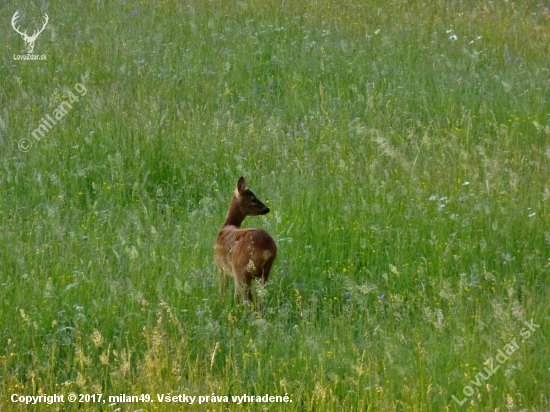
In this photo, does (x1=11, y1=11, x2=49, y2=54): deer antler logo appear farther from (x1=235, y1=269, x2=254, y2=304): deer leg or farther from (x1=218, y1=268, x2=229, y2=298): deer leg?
(x1=235, y1=269, x2=254, y2=304): deer leg

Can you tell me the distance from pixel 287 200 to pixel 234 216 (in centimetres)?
69

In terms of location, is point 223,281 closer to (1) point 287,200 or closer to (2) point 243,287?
(2) point 243,287

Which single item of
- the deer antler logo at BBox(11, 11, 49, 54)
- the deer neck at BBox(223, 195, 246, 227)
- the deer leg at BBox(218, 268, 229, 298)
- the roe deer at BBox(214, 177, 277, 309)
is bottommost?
the deer leg at BBox(218, 268, 229, 298)

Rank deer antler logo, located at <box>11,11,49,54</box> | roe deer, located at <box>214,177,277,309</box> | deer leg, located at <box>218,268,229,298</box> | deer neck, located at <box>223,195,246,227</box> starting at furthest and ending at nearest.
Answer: deer antler logo, located at <box>11,11,49,54</box>
deer neck, located at <box>223,195,246,227</box>
deer leg, located at <box>218,268,229,298</box>
roe deer, located at <box>214,177,277,309</box>

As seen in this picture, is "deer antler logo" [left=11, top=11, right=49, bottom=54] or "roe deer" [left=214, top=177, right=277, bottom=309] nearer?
"roe deer" [left=214, top=177, right=277, bottom=309]

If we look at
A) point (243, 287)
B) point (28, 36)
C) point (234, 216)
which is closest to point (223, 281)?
point (243, 287)

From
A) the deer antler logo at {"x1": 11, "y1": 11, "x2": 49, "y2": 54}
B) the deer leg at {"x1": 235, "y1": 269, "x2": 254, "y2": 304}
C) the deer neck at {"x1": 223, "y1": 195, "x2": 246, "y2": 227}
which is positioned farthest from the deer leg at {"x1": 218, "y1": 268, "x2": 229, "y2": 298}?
the deer antler logo at {"x1": 11, "y1": 11, "x2": 49, "y2": 54}

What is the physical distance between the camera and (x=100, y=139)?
887cm

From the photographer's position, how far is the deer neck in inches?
287

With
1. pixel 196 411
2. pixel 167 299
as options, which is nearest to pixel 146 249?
pixel 167 299

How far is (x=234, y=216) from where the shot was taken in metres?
7.31

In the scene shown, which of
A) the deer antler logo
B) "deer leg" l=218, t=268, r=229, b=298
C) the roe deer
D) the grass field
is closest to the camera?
the grass field

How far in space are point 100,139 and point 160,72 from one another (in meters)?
2.36

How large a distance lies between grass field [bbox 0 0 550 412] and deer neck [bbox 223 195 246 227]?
0.23 meters
